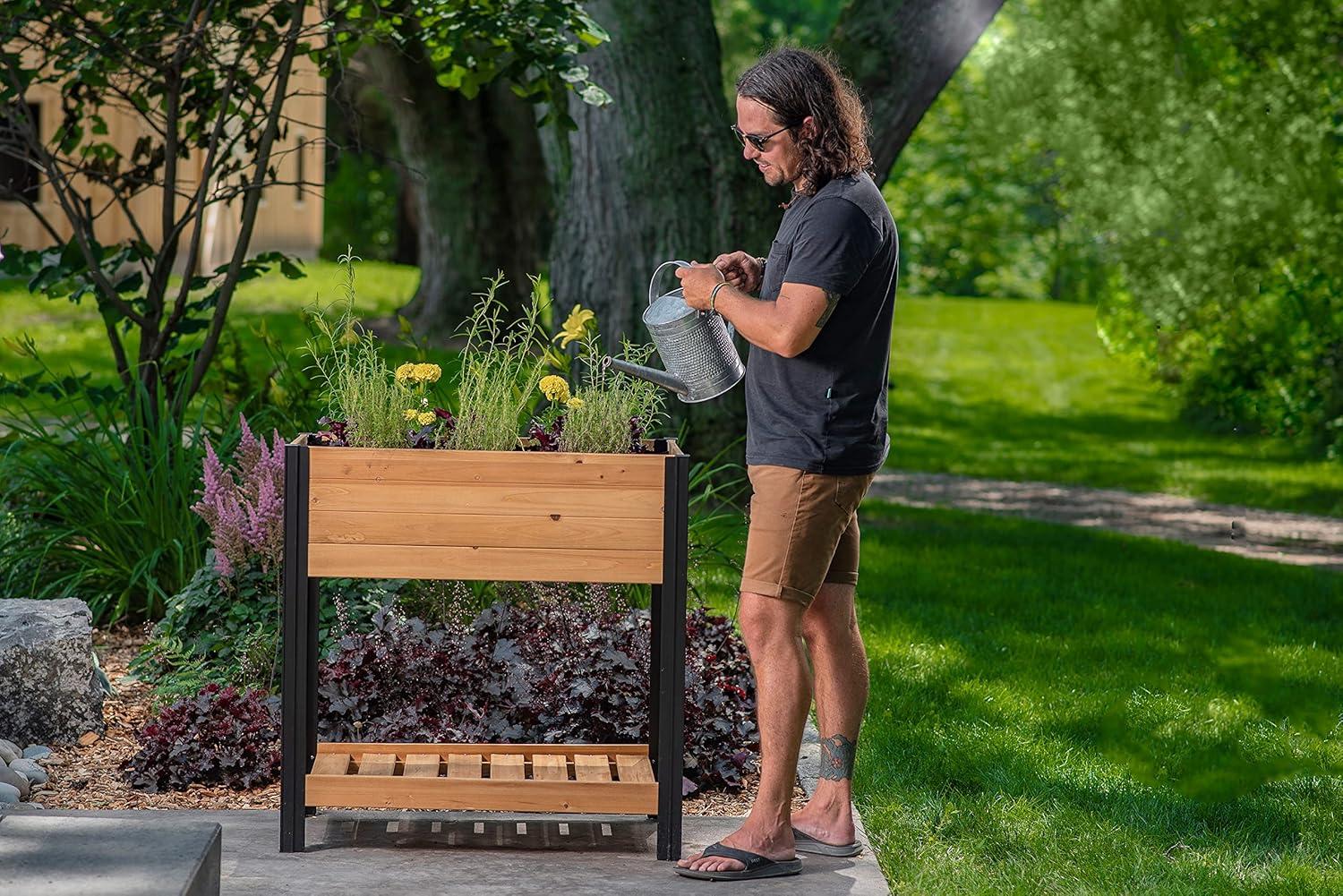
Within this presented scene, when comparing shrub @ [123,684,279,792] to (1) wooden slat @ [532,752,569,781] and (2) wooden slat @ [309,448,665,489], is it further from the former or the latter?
(2) wooden slat @ [309,448,665,489]

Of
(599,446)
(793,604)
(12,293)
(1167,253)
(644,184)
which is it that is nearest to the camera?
(793,604)

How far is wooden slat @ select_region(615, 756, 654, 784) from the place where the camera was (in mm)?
4391

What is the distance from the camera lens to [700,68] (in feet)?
29.6

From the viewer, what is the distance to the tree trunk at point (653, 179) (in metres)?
8.86

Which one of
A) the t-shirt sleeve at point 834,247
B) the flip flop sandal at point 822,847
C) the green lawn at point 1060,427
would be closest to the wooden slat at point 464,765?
the flip flop sandal at point 822,847

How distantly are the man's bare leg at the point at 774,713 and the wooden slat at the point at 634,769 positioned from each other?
280 millimetres

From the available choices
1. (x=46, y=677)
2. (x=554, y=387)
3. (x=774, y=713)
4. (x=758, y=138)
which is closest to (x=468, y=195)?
(x=46, y=677)

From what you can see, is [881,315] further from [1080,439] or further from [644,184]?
[1080,439]

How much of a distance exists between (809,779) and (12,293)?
46.9 ft

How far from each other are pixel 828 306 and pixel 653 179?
5.15 metres

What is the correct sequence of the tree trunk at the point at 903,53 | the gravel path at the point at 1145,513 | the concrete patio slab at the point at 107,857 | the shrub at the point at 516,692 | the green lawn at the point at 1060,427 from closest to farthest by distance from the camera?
the concrete patio slab at the point at 107,857
the shrub at the point at 516,692
the tree trunk at the point at 903,53
the gravel path at the point at 1145,513
the green lawn at the point at 1060,427

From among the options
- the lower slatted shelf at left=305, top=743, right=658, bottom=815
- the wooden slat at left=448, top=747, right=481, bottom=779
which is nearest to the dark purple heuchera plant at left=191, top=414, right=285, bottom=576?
the lower slatted shelf at left=305, top=743, right=658, bottom=815

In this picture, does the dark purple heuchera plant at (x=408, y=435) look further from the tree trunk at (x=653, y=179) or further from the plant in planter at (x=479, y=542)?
the tree trunk at (x=653, y=179)

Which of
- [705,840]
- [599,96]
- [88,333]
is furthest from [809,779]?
[88,333]
